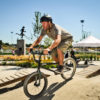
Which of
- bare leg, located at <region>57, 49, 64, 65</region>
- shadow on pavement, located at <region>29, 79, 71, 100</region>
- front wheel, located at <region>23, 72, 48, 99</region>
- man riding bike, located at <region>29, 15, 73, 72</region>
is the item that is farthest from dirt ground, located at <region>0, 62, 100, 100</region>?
bare leg, located at <region>57, 49, 64, 65</region>

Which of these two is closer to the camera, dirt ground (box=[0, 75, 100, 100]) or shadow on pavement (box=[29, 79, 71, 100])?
dirt ground (box=[0, 75, 100, 100])

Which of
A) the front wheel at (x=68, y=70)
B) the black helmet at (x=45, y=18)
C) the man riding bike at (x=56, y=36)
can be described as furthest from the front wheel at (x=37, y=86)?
the black helmet at (x=45, y=18)

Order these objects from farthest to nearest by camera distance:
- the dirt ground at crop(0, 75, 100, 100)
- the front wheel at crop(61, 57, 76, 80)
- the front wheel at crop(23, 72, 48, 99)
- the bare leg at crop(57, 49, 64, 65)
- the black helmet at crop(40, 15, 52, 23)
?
the front wheel at crop(61, 57, 76, 80)
the bare leg at crop(57, 49, 64, 65)
the black helmet at crop(40, 15, 52, 23)
the front wheel at crop(23, 72, 48, 99)
the dirt ground at crop(0, 75, 100, 100)

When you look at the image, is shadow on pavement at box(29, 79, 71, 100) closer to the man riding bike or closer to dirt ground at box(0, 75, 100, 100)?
dirt ground at box(0, 75, 100, 100)

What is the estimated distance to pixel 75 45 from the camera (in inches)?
572

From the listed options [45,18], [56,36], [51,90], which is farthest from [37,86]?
[45,18]

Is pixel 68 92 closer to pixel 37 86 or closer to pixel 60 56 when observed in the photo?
pixel 37 86

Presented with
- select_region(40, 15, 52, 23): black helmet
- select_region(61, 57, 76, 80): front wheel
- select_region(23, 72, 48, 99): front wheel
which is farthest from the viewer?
select_region(61, 57, 76, 80): front wheel

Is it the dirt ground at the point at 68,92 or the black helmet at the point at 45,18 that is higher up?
the black helmet at the point at 45,18

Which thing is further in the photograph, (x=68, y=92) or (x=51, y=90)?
(x=51, y=90)

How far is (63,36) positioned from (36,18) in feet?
71.1

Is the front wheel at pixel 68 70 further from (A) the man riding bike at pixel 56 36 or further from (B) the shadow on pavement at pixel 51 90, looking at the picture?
(A) the man riding bike at pixel 56 36

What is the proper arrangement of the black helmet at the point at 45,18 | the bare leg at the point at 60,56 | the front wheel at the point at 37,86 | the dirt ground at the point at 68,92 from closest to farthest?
the dirt ground at the point at 68,92 → the front wheel at the point at 37,86 → the black helmet at the point at 45,18 → the bare leg at the point at 60,56

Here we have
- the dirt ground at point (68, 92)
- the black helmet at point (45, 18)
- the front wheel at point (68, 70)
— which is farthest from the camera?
the front wheel at point (68, 70)
